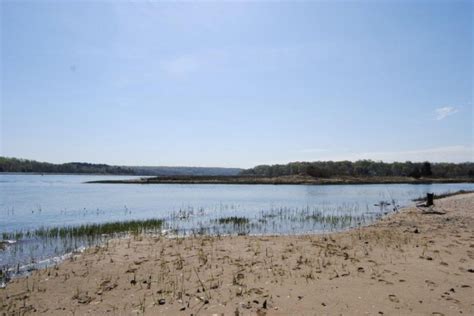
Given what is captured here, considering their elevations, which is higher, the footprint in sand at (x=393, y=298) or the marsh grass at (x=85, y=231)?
the footprint in sand at (x=393, y=298)

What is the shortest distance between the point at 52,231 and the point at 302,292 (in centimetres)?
1697

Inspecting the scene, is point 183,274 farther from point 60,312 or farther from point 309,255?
point 309,255

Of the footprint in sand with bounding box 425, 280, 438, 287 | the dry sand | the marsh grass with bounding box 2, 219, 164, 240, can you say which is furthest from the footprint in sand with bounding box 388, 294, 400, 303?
the marsh grass with bounding box 2, 219, 164, 240

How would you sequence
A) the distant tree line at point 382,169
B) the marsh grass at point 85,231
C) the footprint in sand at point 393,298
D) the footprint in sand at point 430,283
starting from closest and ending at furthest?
the footprint in sand at point 393,298
the footprint in sand at point 430,283
the marsh grass at point 85,231
the distant tree line at point 382,169

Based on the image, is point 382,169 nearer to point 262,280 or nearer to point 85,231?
point 85,231

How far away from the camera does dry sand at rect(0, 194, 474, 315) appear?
776 centimetres

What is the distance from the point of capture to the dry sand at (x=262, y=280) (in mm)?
7758

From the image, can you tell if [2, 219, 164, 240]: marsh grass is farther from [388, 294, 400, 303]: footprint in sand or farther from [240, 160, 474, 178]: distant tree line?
[240, 160, 474, 178]: distant tree line

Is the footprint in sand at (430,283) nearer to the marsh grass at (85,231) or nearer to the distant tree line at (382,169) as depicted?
the marsh grass at (85,231)

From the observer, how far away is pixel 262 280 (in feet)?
31.6

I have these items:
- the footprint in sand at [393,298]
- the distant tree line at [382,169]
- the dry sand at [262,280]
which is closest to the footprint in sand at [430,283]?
the dry sand at [262,280]

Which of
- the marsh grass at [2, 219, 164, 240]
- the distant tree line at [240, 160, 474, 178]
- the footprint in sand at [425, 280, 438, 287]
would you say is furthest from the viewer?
the distant tree line at [240, 160, 474, 178]

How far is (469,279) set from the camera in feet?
29.7

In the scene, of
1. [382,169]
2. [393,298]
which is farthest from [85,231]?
[382,169]
